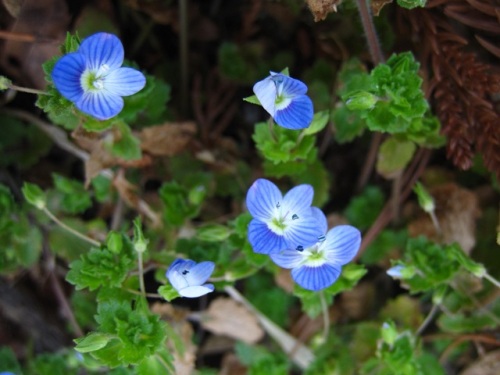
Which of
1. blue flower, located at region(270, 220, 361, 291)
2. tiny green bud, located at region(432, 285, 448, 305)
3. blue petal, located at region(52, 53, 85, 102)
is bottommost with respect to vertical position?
tiny green bud, located at region(432, 285, 448, 305)

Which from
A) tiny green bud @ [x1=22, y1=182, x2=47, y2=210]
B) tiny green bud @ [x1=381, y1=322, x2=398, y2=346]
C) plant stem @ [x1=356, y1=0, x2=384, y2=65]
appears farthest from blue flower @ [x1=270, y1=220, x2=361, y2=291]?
tiny green bud @ [x1=22, y1=182, x2=47, y2=210]

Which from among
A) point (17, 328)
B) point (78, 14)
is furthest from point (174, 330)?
point (78, 14)

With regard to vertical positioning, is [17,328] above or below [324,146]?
below

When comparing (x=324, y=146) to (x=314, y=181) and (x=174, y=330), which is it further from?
(x=174, y=330)

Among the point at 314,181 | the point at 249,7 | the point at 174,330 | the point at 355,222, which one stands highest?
the point at 249,7

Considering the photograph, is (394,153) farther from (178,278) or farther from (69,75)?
(69,75)

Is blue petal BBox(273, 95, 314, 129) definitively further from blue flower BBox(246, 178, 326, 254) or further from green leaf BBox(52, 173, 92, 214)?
green leaf BBox(52, 173, 92, 214)
